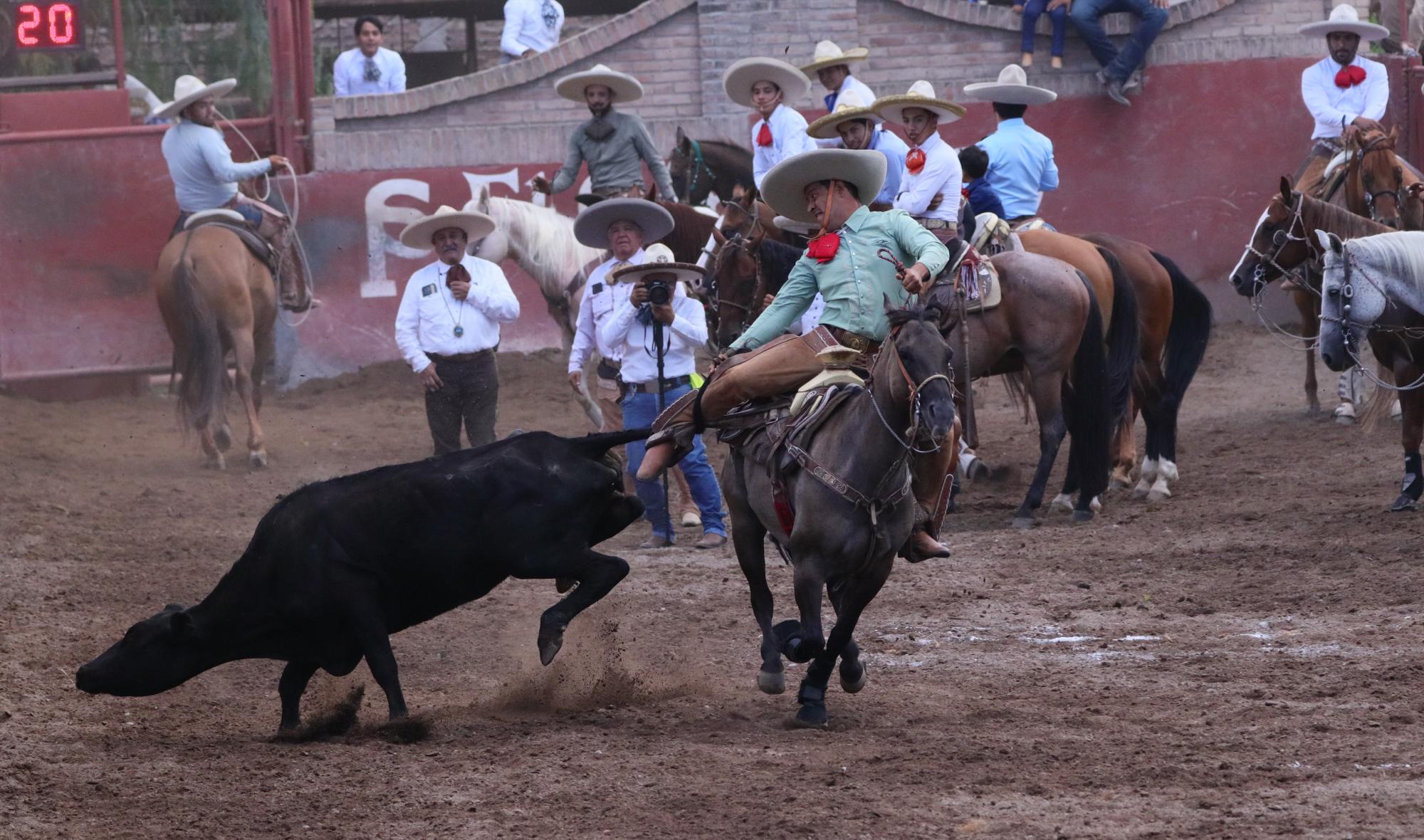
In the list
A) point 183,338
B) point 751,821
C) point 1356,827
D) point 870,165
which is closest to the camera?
point 1356,827

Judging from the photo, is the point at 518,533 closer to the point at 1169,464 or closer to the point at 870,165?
the point at 870,165

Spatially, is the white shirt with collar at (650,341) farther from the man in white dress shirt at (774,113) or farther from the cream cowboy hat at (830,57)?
the cream cowboy hat at (830,57)

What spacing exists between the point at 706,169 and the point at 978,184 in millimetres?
4038

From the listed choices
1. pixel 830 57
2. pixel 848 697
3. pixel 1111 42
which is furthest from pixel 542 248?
pixel 848 697

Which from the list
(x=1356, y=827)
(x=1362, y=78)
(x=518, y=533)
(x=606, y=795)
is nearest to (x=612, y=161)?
(x=1362, y=78)

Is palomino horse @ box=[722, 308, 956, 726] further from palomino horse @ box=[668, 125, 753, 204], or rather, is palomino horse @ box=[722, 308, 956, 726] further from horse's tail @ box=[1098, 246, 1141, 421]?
palomino horse @ box=[668, 125, 753, 204]

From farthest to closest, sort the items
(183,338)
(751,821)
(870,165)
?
1. (183,338)
2. (870,165)
3. (751,821)

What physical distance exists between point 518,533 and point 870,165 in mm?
2183

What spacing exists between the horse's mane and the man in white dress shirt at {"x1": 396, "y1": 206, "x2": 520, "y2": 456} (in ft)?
18.2

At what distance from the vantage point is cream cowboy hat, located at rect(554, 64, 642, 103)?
13.9 meters

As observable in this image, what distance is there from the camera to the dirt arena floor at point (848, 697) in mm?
5488

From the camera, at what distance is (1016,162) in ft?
Answer: 40.4

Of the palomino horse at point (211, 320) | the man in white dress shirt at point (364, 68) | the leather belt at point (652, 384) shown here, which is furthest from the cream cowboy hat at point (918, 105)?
the man in white dress shirt at point (364, 68)

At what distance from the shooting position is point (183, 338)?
43.9 ft
